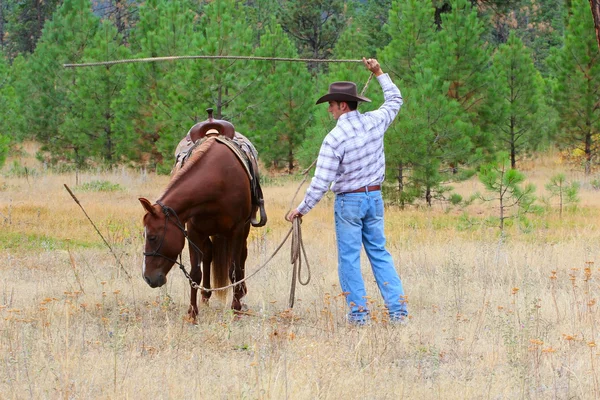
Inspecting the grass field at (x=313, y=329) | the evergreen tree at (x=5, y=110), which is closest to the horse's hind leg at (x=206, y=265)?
the grass field at (x=313, y=329)

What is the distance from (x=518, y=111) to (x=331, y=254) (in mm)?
14269

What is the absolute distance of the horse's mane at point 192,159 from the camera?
19.5 feet

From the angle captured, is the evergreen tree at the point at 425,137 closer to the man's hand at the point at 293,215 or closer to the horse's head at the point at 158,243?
the man's hand at the point at 293,215

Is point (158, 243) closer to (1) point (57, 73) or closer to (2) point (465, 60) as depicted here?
(2) point (465, 60)

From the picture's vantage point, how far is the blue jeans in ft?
18.7

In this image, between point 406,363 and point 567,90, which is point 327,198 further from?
point 406,363

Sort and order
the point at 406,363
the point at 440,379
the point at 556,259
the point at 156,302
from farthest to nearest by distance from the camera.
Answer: the point at 556,259 → the point at 156,302 → the point at 406,363 → the point at 440,379

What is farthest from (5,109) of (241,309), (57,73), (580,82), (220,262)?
(241,309)

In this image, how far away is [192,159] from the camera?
611cm

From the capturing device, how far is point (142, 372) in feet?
14.8

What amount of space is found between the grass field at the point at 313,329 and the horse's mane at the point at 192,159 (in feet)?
3.40

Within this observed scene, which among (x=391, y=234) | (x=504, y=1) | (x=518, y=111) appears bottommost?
(x=391, y=234)

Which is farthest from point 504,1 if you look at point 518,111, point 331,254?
point 331,254

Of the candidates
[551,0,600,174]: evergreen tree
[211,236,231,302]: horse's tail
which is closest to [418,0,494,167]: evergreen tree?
[551,0,600,174]: evergreen tree
